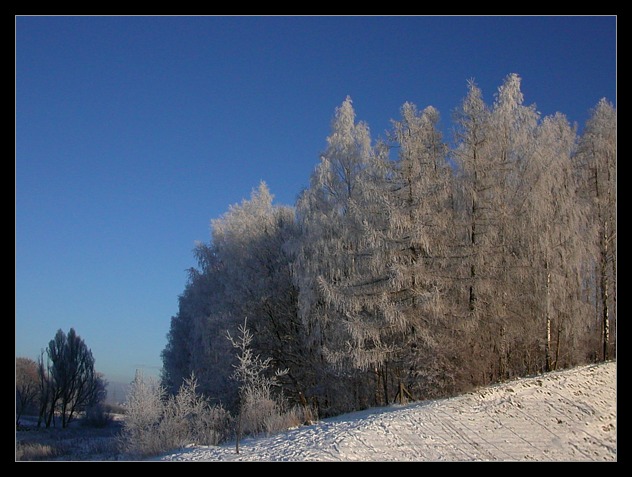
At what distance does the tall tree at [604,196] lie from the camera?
22.0m

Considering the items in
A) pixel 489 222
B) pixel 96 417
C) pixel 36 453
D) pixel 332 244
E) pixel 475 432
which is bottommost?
pixel 96 417

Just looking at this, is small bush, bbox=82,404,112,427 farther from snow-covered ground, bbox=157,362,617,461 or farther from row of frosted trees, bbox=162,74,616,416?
snow-covered ground, bbox=157,362,617,461

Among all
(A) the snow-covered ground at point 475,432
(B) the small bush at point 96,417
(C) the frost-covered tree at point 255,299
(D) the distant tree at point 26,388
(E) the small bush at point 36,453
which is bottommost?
(B) the small bush at point 96,417

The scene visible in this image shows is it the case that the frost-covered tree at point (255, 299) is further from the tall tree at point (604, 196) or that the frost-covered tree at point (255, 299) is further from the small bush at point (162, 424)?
the tall tree at point (604, 196)

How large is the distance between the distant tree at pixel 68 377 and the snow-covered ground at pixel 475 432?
3599cm

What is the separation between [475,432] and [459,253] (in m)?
6.51

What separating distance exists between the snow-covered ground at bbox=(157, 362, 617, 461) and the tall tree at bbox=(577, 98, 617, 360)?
509 centimetres

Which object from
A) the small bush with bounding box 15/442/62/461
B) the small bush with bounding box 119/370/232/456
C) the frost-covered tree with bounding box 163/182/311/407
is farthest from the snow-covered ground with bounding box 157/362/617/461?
the frost-covered tree with bounding box 163/182/311/407

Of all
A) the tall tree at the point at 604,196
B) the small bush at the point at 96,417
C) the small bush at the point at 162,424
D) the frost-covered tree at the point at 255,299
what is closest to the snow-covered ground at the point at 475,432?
the small bush at the point at 162,424

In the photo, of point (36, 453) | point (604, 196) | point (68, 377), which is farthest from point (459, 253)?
point (68, 377)

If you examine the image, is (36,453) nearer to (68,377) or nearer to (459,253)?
(459,253)

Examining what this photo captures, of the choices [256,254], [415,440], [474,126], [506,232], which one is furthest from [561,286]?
[256,254]

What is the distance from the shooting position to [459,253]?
19.7 metres
